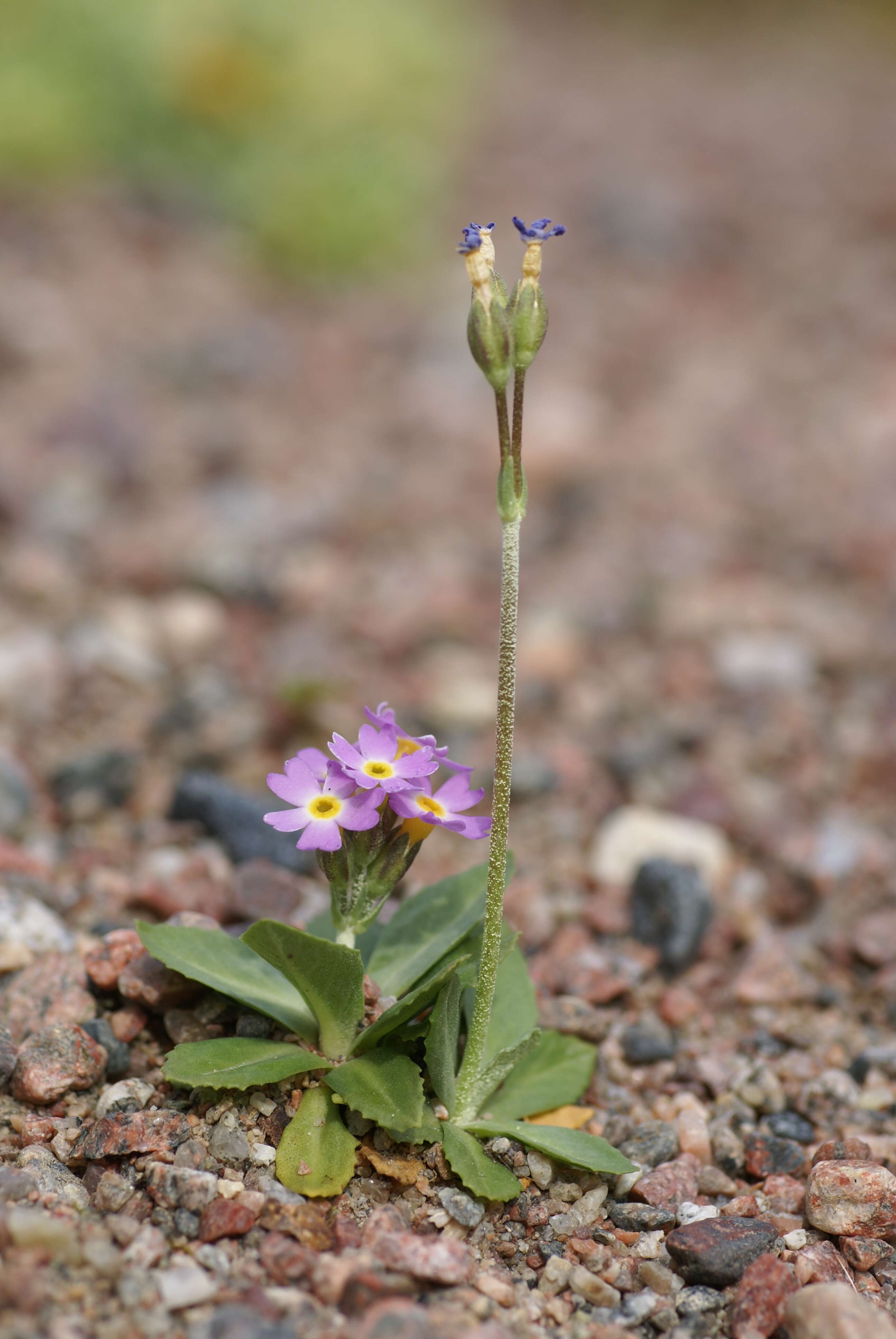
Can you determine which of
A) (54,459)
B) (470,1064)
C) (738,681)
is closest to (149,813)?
(470,1064)

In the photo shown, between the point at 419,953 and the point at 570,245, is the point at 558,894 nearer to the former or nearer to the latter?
the point at 419,953

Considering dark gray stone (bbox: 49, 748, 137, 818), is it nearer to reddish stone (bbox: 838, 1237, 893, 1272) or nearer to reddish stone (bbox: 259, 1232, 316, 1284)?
reddish stone (bbox: 259, 1232, 316, 1284)

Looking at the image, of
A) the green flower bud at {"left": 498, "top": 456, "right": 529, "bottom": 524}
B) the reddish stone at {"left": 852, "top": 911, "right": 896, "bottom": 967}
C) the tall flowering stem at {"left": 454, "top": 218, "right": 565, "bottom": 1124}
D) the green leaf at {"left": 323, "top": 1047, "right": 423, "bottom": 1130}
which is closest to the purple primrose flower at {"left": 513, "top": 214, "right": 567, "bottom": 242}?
the tall flowering stem at {"left": 454, "top": 218, "right": 565, "bottom": 1124}

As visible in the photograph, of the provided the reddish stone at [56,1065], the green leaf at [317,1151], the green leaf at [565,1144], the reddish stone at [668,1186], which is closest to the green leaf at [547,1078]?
the green leaf at [565,1144]

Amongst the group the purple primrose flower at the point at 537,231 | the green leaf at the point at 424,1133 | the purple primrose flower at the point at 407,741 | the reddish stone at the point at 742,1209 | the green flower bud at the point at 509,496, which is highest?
the purple primrose flower at the point at 537,231

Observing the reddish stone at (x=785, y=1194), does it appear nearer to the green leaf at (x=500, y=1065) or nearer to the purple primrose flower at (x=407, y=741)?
the green leaf at (x=500, y=1065)

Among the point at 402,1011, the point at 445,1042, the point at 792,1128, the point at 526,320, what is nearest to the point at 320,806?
the point at 402,1011
